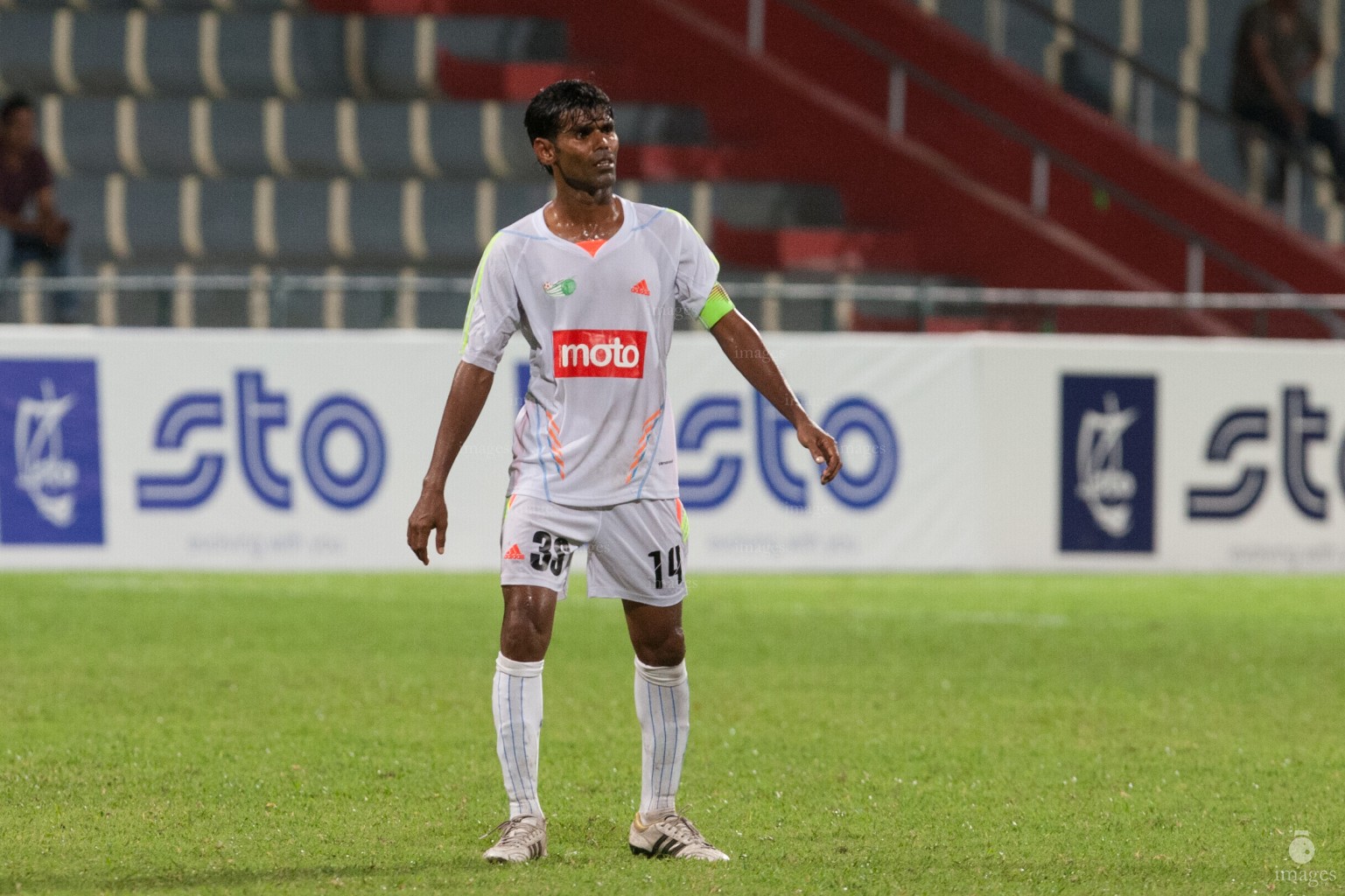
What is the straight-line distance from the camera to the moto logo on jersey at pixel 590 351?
5.33m

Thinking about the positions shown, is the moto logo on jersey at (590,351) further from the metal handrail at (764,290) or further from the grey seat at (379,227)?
the grey seat at (379,227)

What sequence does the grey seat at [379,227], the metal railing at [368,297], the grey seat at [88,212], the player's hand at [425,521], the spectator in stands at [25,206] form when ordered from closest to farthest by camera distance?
the player's hand at [425,521], the metal railing at [368,297], the spectator in stands at [25,206], the grey seat at [379,227], the grey seat at [88,212]

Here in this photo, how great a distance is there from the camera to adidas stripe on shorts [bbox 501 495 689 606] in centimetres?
534

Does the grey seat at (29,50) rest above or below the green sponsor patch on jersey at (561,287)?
above

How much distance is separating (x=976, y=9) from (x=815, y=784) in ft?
50.9

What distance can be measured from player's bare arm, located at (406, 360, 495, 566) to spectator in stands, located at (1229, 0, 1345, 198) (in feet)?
53.6

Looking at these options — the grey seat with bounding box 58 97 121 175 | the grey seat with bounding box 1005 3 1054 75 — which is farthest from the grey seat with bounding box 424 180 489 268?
the grey seat with bounding box 1005 3 1054 75

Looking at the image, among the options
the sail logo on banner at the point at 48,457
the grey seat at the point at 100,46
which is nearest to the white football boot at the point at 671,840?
the sail logo on banner at the point at 48,457

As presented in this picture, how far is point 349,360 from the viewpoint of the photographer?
1381 centimetres

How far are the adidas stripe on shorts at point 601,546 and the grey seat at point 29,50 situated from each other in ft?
54.8

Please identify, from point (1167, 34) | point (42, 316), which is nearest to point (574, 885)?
point (42, 316)

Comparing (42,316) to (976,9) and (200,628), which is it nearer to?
(200,628)

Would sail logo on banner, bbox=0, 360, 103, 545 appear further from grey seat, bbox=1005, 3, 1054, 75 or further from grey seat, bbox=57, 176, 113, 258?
grey seat, bbox=1005, 3, 1054, 75

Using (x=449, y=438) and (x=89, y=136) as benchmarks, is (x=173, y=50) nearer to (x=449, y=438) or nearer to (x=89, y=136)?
(x=89, y=136)
